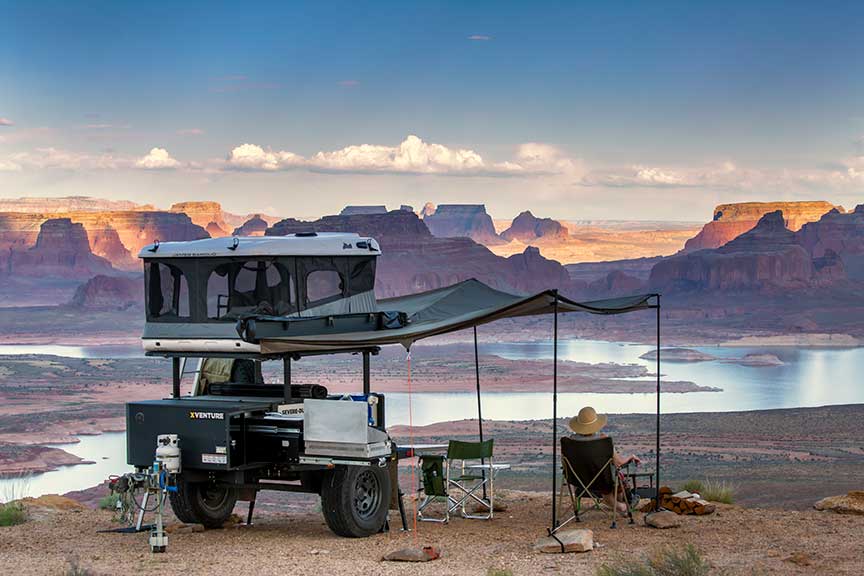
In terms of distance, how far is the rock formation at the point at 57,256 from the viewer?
15288 centimetres

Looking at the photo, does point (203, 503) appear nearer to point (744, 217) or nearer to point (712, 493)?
point (712, 493)

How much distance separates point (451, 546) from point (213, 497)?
7.76 ft

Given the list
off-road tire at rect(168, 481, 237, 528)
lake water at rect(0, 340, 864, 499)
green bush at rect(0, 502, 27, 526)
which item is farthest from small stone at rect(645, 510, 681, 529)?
lake water at rect(0, 340, 864, 499)

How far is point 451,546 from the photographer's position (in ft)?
33.3

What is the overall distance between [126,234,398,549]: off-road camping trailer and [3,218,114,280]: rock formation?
5782 inches

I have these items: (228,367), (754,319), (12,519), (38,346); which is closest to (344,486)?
(228,367)

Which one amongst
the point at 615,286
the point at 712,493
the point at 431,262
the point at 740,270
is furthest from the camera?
the point at 431,262

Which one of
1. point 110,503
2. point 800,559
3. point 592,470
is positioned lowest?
point 110,503

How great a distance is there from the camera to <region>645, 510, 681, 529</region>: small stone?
35.6ft

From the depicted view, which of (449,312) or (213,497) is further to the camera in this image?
(449,312)

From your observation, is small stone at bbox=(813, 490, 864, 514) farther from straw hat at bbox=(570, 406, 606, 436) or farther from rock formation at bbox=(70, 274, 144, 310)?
rock formation at bbox=(70, 274, 144, 310)

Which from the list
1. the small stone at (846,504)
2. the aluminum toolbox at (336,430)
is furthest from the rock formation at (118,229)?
the aluminum toolbox at (336,430)

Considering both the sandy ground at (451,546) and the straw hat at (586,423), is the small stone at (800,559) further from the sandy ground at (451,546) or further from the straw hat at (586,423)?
the straw hat at (586,423)

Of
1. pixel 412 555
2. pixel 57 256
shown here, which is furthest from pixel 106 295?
pixel 412 555
